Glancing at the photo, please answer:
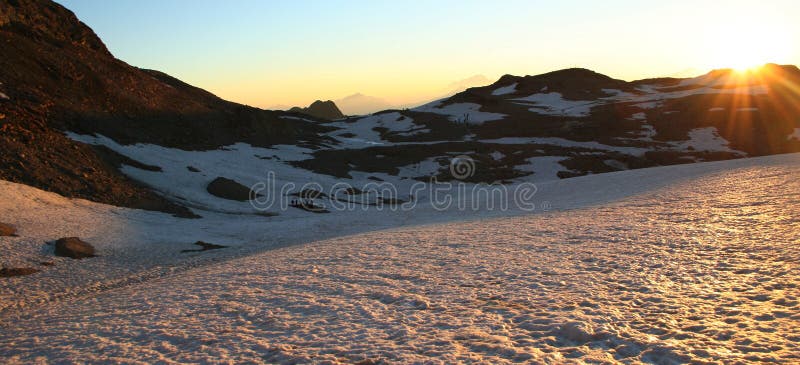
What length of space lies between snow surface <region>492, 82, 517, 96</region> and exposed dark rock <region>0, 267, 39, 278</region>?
124m

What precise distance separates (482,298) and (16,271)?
16.3 meters

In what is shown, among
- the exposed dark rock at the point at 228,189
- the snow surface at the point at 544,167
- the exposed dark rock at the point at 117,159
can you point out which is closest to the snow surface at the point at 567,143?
the snow surface at the point at 544,167

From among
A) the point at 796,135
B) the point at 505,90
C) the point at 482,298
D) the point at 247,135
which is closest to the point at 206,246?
the point at 482,298

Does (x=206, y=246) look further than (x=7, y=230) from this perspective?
Yes

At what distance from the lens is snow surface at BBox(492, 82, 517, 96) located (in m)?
134

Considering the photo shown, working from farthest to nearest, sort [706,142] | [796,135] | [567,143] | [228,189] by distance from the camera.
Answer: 1. [567,143]
2. [796,135]
3. [706,142]
4. [228,189]

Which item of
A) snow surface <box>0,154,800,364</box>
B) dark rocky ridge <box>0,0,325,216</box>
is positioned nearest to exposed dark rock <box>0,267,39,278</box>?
snow surface <box>0,154,800,364</box>

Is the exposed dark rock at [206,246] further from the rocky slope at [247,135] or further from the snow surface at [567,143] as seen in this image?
the snow surface at [567,143]

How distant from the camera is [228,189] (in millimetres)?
37156

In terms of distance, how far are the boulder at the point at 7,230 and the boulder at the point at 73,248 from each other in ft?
6.59

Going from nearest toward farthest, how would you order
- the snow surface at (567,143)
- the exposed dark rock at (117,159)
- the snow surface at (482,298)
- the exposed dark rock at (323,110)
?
1. the snow surface at (482,298)
2. the exposed dark rock at (117,159)
3. the snow surface at (567,143)
4. the exposed dark rock at (323,110)

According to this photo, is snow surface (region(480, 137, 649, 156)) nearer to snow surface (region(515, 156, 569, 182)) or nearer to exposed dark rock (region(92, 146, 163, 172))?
snow surface (region(515, 156, 569, 182))

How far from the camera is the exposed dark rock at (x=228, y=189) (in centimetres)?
3653

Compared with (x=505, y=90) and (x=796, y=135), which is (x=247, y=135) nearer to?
(x=796, y=135)
